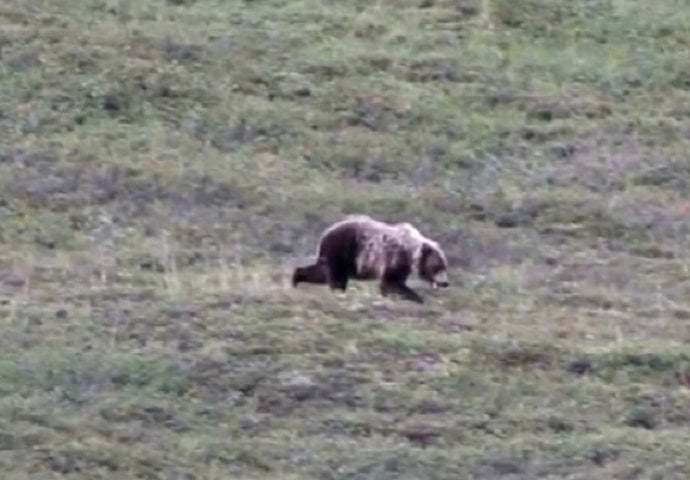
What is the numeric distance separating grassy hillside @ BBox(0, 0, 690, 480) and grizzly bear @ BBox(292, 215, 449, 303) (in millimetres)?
195

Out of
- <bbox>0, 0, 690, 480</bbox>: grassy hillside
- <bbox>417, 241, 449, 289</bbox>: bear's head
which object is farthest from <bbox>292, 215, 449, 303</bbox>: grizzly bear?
<bbox>0, 0, 690, 480</bbox>: grassy hillside

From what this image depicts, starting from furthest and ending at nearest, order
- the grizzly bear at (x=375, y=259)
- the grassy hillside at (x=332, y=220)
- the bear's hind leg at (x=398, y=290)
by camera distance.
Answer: the grizzly bear at (x=375, y=259)
the bear's hind leg at (x=398, y=290)
the grassy hillside at (x=332, y=220)

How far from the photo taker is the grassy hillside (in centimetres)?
1005

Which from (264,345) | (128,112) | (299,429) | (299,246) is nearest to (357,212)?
(299,246)

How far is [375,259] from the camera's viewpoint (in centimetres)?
1321

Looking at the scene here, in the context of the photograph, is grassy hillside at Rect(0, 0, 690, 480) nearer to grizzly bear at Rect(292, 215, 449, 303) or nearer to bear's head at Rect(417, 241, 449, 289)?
bear's head at Rect(417, 241, 449, 289)

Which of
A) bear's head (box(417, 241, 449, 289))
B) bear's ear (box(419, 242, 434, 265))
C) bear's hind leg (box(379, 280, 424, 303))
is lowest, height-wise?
bear's hind leg (box(379, 280, 424, 303))

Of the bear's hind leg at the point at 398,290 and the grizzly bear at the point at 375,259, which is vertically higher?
the grizzly bear at the point at 375,259

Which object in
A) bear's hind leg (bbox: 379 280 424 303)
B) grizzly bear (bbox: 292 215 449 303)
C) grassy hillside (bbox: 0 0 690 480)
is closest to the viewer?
grassy hillside (bbox: 0 0 690 480)

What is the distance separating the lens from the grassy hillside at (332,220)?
1005 centimetres

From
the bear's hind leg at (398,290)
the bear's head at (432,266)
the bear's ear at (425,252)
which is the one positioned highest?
the bear's ear at (425,252)

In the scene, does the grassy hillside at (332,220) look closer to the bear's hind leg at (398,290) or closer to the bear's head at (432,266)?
the bear's head at (432,266)

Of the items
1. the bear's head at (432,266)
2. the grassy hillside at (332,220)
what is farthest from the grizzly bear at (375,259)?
the grassy hillside at (332,220)

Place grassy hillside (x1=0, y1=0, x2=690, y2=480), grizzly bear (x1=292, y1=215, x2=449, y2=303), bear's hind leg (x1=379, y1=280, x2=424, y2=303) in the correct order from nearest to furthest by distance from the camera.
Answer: grassy hillside (x1=0, y1=0, x2=690, y2=480), bear's hind leg (x1=379, y1=280, x2=424, y2=303), grizzly bear (x1=292, y1=215, x2=449, y2=303)
